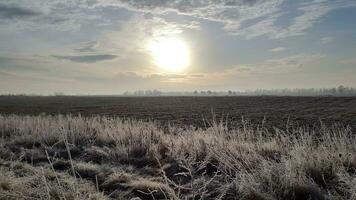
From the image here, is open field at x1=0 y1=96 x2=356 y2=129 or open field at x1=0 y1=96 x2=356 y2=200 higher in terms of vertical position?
open field at x1=0 y1=96 x2=356 y2=200

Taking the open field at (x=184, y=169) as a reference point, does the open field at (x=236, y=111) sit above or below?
below

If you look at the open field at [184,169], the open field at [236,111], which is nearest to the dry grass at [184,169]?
the open field at [184,169]

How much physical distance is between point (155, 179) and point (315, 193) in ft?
9.56

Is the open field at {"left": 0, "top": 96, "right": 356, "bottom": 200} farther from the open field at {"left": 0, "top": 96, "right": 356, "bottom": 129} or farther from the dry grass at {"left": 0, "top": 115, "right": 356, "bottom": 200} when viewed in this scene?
the open field at {"left": 0, "top": 96, "right": 356, "bottom": 129}

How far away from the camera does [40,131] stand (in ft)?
45.1

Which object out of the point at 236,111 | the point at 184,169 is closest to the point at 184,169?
the point at 184,169

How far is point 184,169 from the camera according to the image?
7520 millimetres

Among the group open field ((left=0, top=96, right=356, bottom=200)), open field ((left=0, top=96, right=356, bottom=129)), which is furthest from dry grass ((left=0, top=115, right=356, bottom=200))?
open field ((left=0, top=96, right=356, bottom=129))

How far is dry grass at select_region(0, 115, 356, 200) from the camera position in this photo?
206 inches

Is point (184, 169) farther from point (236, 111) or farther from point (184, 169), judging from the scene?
point (236, 111)

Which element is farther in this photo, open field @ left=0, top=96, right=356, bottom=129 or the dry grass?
open field @ left=0, top=96, right=356, bottom=129

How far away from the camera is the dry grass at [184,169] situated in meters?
5.24

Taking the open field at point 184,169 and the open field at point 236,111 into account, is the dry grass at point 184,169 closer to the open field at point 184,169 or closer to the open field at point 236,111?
the open field at point 184,169

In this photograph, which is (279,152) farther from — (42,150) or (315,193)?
(42,150)
